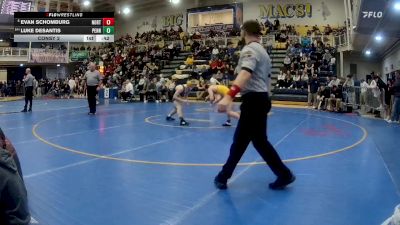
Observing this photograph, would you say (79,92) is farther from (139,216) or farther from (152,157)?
(139,216)

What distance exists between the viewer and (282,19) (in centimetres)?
3072

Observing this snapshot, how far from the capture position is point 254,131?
3961 mm

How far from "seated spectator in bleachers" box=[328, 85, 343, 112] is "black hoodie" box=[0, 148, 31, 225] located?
48.4 ft

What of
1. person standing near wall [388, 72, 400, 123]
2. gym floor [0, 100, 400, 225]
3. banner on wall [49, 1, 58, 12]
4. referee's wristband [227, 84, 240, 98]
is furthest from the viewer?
banner on wall [49, 1, 58, 12]

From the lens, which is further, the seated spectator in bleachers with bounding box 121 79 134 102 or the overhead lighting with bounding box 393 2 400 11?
the seated spectator in bleachers with bounding box 121 79 134 102

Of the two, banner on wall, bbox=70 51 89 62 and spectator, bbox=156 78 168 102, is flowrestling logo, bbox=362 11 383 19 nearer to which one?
spectator, bbox=156 78 168 102

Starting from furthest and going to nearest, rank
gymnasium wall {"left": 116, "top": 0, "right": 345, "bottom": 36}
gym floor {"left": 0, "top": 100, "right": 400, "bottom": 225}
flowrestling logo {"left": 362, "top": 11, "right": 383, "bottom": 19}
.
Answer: gymnasium wall {"left": 116, "top": 0, "right": 345, "bottom": 36}
flowrestling logo {"left": 362, "top": 11, "right": 383, "bottom": 19}
gym floor {"left": 0, "top": 100, "right": 400, "bottom": 225}

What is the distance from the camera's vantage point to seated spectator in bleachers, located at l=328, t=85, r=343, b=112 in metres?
15.0

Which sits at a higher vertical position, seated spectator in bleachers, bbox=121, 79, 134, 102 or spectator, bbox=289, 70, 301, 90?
spectator, bbox=289, 70, 301, 90

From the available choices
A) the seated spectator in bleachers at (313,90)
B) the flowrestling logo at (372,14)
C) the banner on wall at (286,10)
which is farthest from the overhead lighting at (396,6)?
the banner on wall at (286,10)

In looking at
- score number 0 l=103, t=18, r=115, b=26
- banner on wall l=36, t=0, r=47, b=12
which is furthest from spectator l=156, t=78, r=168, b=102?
banner on wall l=36, t=0, r=47, b=12

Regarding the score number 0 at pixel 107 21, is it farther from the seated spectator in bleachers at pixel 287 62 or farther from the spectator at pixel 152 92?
the seated spectator in bleachers at pixel 287 62

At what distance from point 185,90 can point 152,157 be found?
464 cm

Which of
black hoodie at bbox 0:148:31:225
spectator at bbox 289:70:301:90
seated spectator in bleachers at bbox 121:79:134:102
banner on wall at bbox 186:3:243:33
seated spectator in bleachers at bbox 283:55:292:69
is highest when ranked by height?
banner on wall at bbox 186:3:243:33
